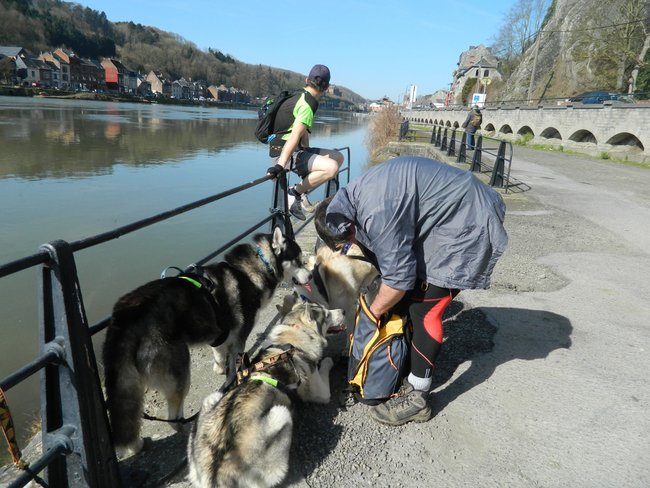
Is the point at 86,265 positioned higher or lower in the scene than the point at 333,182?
lower

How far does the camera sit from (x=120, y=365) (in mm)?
2066

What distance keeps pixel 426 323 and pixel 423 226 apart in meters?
0.68

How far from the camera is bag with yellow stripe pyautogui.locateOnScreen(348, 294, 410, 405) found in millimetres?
2738

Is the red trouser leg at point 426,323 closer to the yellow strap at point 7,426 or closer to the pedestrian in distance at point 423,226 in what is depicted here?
the pedestrian in distance at point 423,226

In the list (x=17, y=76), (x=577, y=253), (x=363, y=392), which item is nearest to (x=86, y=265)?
(x=363, y=392)

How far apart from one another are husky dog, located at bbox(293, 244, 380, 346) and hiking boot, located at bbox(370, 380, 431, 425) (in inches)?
48.6

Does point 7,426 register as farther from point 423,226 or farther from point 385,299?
point 423,226

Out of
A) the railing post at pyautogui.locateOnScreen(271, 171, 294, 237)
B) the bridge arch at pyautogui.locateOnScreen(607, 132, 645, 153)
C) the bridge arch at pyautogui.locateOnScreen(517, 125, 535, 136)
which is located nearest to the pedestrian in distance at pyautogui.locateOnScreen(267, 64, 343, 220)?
the railing post at pyautogui.locateOnScreen(271, 171, 294, 237)

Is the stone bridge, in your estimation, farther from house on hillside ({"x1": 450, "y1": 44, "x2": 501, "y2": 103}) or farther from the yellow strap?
house on hillside ({"x1": 450, "y1": 44, "x2": 501, "y2": 103})

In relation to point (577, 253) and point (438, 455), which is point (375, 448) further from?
point (577, 253)

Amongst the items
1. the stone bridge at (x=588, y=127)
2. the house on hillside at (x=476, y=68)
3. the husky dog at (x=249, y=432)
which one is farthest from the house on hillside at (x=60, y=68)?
the husky dog at (x=249, y=432)

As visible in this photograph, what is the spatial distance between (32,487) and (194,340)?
108 centimetres

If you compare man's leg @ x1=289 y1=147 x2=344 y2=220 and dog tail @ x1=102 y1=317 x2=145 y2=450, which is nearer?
dog tail @ x1=102 y1=317 x2=145 y2=450

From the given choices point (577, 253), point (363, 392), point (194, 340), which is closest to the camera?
point (194, 340)
